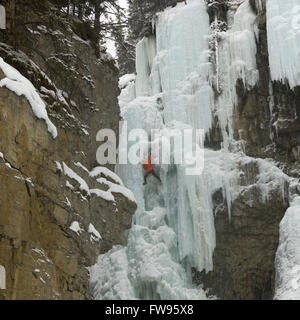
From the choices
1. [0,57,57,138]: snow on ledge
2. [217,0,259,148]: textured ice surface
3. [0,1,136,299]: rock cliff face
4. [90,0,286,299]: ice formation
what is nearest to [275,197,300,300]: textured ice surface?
[90,0,286,299]: ice formation

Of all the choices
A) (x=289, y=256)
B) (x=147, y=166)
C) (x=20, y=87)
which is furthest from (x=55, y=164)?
(x=289, y=256)

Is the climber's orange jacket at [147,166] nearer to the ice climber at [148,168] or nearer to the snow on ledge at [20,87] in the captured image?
the ice climber at [148,168]

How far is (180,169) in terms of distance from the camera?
1834cm

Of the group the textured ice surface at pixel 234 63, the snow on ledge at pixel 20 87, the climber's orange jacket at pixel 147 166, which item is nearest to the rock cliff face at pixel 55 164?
the snow on ledge at pixel 20 87

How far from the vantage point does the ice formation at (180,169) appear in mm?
16500

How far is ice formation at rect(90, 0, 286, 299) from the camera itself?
16500mm

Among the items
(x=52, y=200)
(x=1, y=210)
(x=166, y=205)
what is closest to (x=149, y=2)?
(x=166, y=205)

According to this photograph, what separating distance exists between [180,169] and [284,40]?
5.39 metres

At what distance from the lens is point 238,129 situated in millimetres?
18953

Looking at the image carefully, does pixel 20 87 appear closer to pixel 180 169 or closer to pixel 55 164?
pixel 55 164

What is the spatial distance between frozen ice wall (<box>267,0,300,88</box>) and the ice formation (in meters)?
0.96
